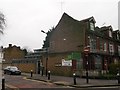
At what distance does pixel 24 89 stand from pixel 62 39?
3105 cm

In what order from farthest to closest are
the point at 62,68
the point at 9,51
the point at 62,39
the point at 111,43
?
the point at 9,51
the point at 111,43
the point at 62,39
the point at 62,68

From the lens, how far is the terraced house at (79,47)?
40.5 m

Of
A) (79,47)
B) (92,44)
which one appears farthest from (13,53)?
(92,44)

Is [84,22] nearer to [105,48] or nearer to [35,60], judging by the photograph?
[105,48]

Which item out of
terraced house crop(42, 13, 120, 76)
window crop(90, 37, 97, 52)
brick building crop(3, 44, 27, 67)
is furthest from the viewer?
brick building crop(3, 44, 27, 67)

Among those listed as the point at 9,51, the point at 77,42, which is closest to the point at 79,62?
the point at 77,42

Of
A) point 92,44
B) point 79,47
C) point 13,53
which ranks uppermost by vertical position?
point 92,44

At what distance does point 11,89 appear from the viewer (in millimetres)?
19781

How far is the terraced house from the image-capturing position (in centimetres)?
4047

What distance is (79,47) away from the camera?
46.0 m

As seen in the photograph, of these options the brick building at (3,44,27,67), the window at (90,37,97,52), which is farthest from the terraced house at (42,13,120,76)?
the brick building at (3,44,27,67)

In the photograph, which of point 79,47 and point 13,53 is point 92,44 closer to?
point 79,47

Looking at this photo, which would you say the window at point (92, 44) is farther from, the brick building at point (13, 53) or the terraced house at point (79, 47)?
the brick building at point (13, 53)

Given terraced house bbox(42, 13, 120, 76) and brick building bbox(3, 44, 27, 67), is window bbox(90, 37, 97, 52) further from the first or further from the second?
brick building bbox(3, 44, 27, 67)
